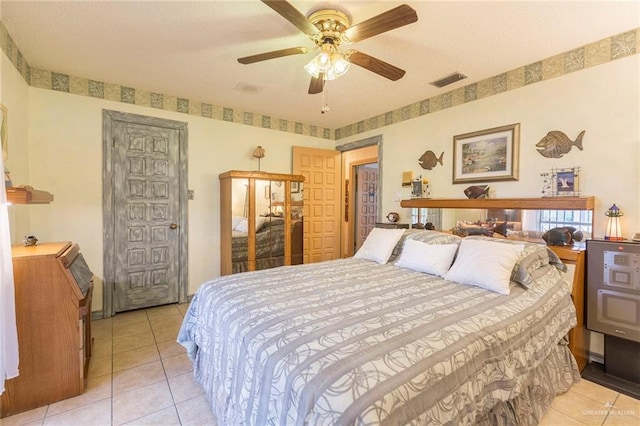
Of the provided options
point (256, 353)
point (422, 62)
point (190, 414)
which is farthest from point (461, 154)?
point (190, 414)

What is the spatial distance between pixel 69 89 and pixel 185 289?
2607mm

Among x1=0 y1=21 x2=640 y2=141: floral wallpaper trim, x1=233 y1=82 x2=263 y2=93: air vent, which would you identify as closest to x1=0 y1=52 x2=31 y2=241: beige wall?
x1=0 y1=21 x2=640 y2=141: floral wallpaper trim

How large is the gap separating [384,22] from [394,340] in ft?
5.67

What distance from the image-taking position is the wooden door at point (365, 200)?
5891mm

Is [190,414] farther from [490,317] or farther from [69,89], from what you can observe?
[69,89]

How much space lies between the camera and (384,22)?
169 cm

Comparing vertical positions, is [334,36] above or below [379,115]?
below

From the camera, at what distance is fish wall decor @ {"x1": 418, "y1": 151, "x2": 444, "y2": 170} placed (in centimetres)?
353

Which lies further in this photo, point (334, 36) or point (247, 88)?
point (247, 88)

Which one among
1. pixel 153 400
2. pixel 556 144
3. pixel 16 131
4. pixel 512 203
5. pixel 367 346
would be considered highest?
pixel 16 131

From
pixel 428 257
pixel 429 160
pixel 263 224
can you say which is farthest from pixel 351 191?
pixel 428 257

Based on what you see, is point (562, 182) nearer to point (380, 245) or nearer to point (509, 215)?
point (509, 215)

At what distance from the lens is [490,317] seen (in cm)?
154

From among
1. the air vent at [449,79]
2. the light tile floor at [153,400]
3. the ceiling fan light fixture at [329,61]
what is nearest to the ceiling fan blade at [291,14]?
the ceiling fan light fixture at [329,61]
